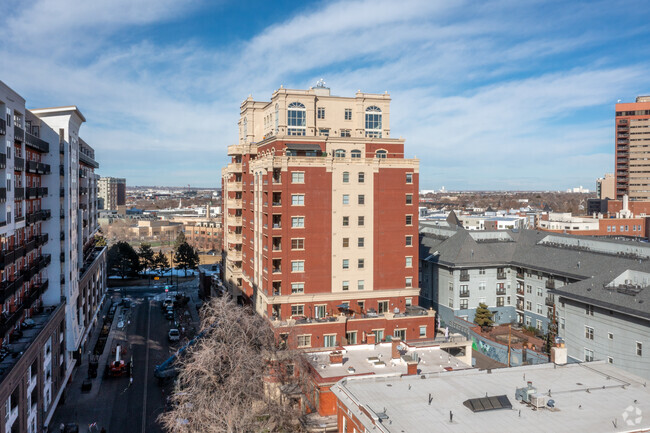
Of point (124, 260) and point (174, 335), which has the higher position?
point (124, 260)

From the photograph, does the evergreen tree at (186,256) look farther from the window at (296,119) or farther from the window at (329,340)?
the window at (329,340)

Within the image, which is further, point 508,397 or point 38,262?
point 38,262

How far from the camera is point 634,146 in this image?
186 m

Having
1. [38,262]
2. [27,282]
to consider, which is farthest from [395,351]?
[38,262]

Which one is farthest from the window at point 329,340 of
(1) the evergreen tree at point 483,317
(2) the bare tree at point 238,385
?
(1) the evergreen tree at point 483,317

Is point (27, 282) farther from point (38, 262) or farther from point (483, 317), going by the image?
point (483, 317)

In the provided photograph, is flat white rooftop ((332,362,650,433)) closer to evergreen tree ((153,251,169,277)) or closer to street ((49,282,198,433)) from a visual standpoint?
street ((49,282,198,433))

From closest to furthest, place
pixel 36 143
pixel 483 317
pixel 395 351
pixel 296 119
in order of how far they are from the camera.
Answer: pixel 395 351 < pixel 36 143 < pixel 296 119 < pixel 483 317

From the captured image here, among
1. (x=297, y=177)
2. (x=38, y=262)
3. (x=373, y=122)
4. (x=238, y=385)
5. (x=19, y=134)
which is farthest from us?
(x=373, y=122)

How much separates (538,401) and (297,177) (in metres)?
36.0

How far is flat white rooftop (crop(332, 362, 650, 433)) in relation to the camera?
27516 mm

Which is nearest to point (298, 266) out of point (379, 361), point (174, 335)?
point (379, 361)

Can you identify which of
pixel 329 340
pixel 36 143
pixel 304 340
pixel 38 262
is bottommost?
pixel 329 340

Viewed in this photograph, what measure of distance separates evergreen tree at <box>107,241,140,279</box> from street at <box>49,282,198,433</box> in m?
40.9
